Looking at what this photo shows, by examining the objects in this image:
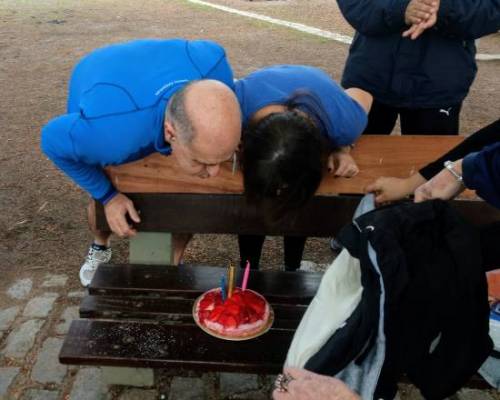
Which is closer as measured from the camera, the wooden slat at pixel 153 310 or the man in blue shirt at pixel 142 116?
the man in blue shirt at pixel 142 116

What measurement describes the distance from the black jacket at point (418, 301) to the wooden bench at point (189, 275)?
339mm

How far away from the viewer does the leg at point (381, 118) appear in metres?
2.81

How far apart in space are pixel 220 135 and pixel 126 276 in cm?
80

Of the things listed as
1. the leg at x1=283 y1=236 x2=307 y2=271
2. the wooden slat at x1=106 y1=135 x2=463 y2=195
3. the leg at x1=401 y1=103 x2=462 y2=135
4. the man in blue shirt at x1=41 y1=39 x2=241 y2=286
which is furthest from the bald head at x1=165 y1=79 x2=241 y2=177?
the leg at x1=401 y1=103 x2=462 y2=135

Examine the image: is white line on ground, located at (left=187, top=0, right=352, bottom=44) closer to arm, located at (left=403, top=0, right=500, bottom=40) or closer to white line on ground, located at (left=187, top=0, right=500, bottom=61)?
white line on ground, located at (left=187, top=0, right=500, bottom=61)

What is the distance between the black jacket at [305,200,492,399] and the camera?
151 cm

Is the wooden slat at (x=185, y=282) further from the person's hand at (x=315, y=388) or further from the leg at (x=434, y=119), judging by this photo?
the leg at (x=434, y=119)

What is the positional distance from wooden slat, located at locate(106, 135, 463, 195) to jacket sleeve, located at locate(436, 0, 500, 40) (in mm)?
510

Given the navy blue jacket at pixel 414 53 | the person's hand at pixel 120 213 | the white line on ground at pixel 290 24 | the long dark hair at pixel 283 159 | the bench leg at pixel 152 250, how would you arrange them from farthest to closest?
the white line on ground at pixel 290 24 < the navy blue jacket at pixel 414 53 < the bench leg at pixel 152 250 < the person's hand at pixel 120 213 < the long dark hair at pixel 283 159

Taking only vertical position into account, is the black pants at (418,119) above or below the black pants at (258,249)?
above

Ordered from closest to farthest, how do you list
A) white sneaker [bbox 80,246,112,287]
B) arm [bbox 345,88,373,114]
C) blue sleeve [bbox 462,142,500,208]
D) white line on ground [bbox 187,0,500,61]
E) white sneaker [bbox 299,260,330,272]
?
1. blue sleeve [bbox 462,142,500,208]
2. arm [bbox 345,88,373,114]
3. white sneaker [bbox 80,246,112,287]
4. white sneaker [bbox 299,260,330,272]
5. white line on ground [bbox 187,0,500,61]

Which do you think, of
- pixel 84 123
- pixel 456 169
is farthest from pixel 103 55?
pixel 456 169

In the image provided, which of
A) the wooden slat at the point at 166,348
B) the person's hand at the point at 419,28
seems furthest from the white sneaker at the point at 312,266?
the person's hand at the point at 419,28

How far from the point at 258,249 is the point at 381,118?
0.92 meters
